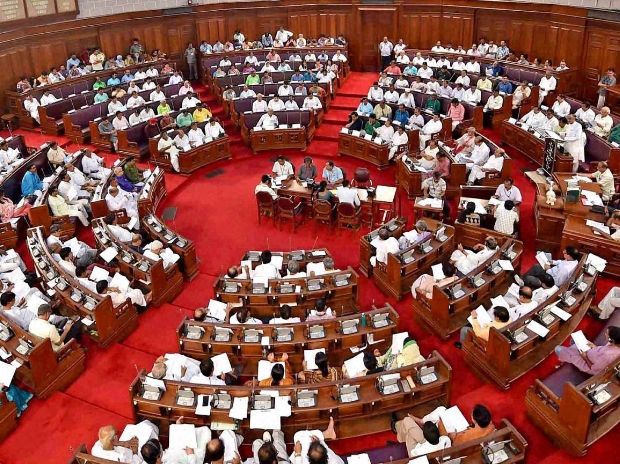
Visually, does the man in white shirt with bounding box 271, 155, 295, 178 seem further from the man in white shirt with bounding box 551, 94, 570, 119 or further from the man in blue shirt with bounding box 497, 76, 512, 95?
the man in blue shirt with bounding box 497, 76, 512, 95

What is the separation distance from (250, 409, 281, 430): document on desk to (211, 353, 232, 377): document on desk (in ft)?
3.91

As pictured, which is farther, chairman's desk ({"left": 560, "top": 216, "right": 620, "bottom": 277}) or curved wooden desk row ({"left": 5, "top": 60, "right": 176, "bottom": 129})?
curved wooden desk row ({"left": 5, "top": 60, "right": 176, "bottom": 129})

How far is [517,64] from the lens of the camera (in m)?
19.4

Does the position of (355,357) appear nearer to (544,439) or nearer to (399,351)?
Result: (399,351)

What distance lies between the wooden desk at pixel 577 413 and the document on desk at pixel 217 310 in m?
4.91

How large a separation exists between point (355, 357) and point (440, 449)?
2.04 m

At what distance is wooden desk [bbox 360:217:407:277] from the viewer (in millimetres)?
11109

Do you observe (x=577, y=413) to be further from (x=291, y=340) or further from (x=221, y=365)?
(x=221, y=365)

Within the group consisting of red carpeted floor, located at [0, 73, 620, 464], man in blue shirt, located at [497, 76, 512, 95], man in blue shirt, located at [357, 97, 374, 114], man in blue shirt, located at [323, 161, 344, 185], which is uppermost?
man in blue shirt, located at [497, 76, 512, 95]

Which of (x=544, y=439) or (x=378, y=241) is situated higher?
(x=378, y=241)

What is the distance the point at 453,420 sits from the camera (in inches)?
295

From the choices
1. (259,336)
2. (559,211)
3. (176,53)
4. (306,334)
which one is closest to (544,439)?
(306,334)

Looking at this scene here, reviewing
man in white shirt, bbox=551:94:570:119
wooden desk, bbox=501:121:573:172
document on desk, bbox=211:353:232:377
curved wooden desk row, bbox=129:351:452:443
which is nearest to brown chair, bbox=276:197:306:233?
document on desk, bbox=211:353:232:377

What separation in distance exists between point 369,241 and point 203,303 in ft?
11.1
